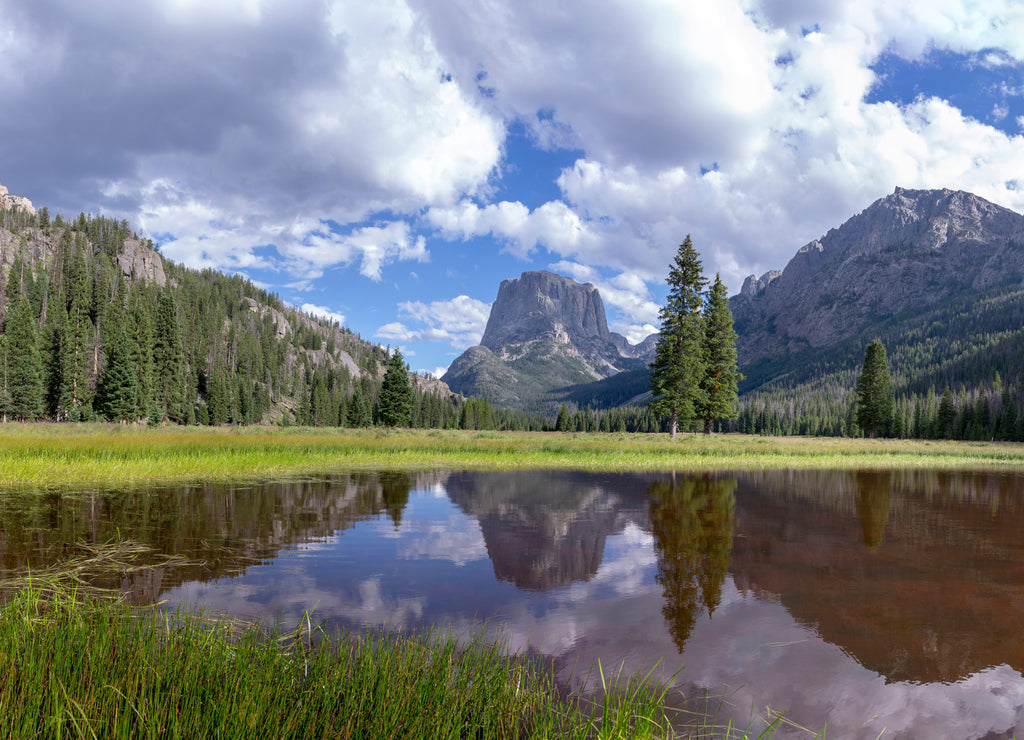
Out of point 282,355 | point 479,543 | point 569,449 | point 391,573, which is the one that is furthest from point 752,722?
point 282,355

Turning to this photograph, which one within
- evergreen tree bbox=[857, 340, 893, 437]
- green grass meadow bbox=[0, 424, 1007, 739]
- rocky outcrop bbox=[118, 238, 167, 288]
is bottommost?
green grass meadow bbox=[0, 424, 1007, 739]

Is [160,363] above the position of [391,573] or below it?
above

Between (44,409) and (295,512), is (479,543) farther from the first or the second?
(44,409)

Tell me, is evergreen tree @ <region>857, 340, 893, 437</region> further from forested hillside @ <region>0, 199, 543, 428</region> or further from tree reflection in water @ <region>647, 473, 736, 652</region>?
forested hillside @ <region>0, 199, 543, 428</region>

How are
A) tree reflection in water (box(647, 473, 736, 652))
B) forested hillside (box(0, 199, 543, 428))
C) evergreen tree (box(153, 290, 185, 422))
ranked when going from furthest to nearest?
1. evergreen tree (box(153, 290, 185, 422))
2. forested hillside (box(0, 199, 543, 428))
3. tree reflection in water (box(647, 473, 736, 652))

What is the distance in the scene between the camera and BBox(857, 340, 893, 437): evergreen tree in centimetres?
6975

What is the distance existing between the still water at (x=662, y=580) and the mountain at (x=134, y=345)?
69.4m

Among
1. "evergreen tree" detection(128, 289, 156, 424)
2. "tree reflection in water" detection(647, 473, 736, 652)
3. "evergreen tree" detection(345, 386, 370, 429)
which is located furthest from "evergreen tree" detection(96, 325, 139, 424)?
"tree reflection in water" detection(647, 473, 736, 652)

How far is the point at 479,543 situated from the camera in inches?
390

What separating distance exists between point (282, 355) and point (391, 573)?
178 m

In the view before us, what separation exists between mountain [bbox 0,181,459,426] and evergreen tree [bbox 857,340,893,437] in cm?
8759

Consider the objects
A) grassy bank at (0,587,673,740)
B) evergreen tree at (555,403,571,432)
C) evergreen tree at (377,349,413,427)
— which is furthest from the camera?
evergreen tree at (555,403,571,432)

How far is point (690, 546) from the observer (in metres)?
9.93

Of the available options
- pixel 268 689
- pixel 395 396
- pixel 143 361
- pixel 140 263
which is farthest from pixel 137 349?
pixel 140 263
